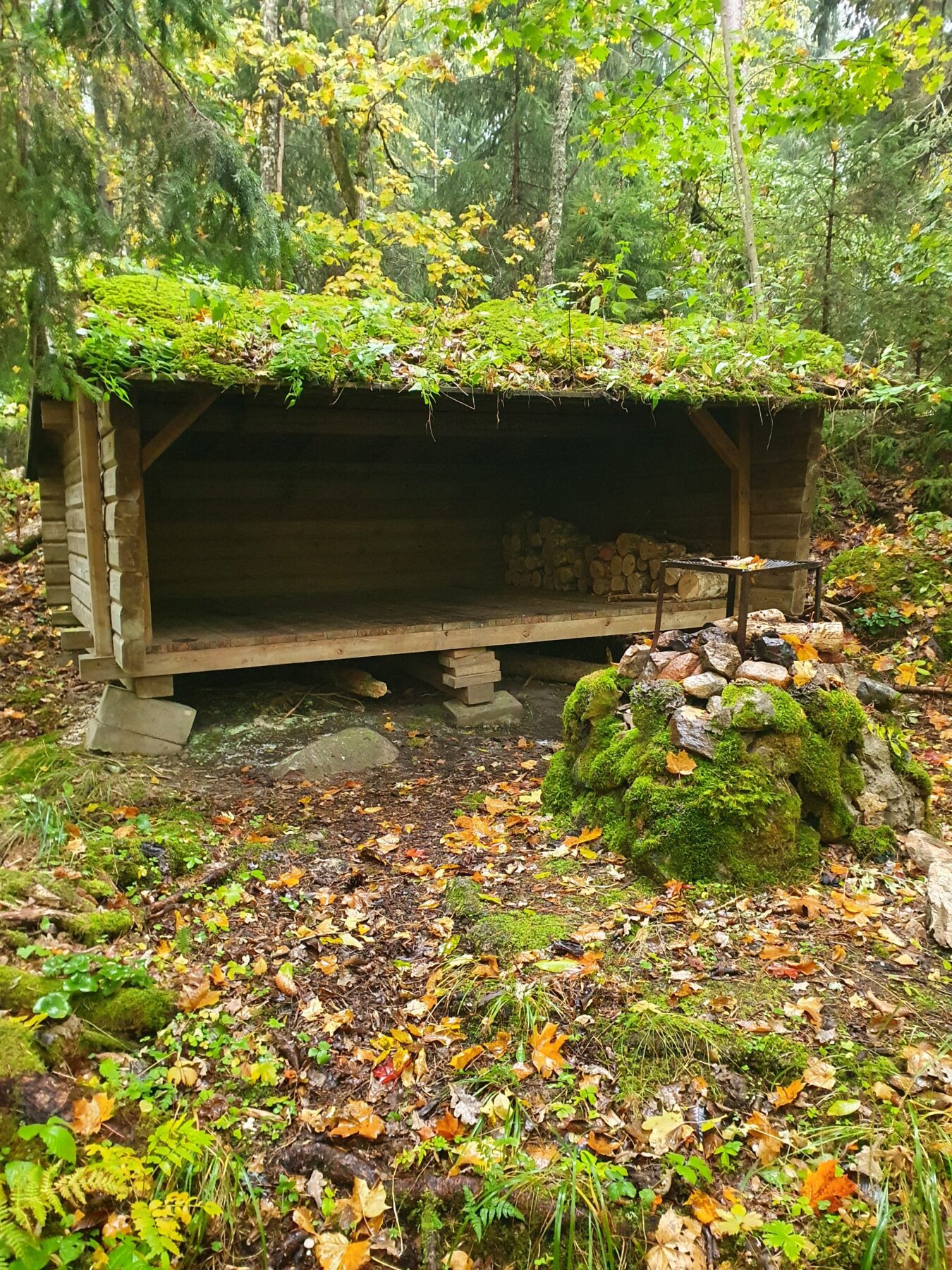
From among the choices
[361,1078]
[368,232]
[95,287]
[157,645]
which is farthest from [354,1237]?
[368,232]

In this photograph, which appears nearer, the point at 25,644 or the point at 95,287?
the point at 95,287

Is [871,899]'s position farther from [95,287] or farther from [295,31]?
[295,31]

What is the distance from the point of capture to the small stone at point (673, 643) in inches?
175

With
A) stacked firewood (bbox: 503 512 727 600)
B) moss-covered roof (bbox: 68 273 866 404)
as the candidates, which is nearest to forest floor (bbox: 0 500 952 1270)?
moss-covered roof (bbox: 68 273 866 404)

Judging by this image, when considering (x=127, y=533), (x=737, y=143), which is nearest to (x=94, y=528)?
(x=127, y=533)

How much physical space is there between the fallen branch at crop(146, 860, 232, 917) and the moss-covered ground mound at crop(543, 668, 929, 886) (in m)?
1.91

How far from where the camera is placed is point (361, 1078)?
8.45ft

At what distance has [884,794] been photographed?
4082mm

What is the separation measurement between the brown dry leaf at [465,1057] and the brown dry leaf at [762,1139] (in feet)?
2.82

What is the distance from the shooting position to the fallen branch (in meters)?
3.46

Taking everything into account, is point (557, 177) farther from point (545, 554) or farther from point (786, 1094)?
point (786, 1094)

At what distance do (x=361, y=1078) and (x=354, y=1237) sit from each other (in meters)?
0.52

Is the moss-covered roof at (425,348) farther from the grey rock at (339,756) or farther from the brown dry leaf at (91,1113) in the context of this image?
the brown dry leaf at (91,1113)

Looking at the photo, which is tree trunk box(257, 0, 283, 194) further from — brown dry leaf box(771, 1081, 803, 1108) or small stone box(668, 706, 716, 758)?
brown dry leaf box(771, 1081, 803, 1108)
